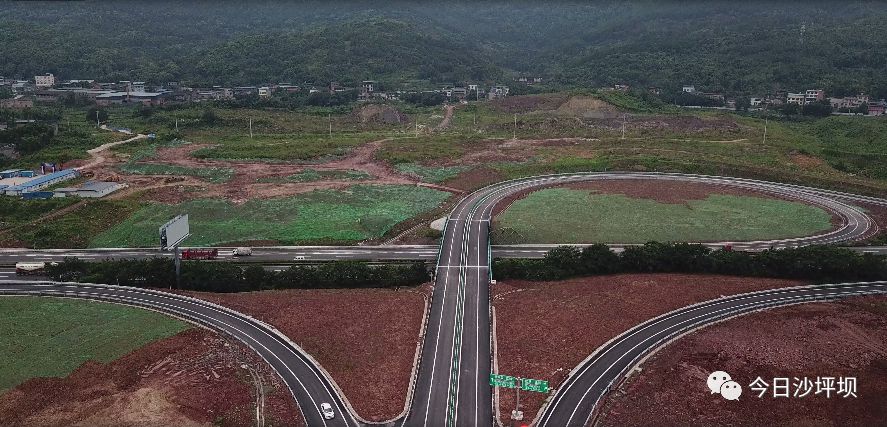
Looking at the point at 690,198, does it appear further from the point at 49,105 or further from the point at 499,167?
the point at 49,105

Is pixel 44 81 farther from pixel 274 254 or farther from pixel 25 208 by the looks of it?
pixel 274 254

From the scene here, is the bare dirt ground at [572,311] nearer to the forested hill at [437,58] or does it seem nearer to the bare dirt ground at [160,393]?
the bare dirt ground at [160,393]

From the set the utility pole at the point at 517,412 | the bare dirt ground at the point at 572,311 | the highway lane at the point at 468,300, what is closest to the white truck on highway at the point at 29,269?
the highway lane at the point at 468,300

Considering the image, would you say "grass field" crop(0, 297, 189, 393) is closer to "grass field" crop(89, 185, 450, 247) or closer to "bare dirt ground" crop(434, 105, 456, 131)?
"grass field" crop(89, 185, 450, 247)

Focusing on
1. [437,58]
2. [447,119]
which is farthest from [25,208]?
[437,58]

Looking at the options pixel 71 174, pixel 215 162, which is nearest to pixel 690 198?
pixel 215 162

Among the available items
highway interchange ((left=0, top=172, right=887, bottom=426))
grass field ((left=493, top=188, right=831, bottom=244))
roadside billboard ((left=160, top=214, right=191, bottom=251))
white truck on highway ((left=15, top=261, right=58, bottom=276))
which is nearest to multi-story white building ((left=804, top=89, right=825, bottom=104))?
grass field ((left=493, top=188, right=831, bottom=244))
